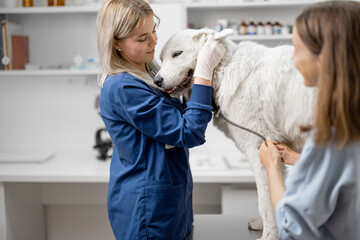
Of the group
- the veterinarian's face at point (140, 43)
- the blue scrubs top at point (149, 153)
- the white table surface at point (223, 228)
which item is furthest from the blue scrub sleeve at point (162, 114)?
the white table surface at point (223, 228)

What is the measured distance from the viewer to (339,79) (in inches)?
29.7

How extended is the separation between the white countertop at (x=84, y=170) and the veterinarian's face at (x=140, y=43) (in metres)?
1.13

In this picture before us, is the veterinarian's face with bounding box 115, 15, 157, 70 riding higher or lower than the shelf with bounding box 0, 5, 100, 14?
lower

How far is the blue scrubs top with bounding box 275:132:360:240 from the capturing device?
0.77 metres

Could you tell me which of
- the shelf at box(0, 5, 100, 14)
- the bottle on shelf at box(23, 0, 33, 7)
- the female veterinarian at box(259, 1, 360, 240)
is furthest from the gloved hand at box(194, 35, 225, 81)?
the bottle on shelf at box(23, 0, 33, 7)


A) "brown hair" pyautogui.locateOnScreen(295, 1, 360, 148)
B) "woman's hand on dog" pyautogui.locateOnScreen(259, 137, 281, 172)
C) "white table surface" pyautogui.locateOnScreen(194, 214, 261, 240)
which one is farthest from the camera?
"white table surface" pyautogui.locateOnScreen(194, 214, 261, 240)

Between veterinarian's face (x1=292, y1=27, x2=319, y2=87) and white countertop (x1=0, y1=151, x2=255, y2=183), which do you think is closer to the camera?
veterinarian's face (x1=292, y1=27, x2=319, y2=87)

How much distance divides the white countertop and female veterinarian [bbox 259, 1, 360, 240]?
1.41 metres

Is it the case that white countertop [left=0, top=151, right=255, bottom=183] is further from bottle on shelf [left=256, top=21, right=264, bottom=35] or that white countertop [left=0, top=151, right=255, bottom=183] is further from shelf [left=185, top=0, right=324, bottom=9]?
shelf [left=185, top=0, right=324, bottom=9]

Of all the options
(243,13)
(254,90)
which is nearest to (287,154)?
(254,90)

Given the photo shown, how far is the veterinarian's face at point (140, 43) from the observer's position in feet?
4.13

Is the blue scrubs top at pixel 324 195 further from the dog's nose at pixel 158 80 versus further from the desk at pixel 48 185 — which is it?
the desk at pixel 48 185

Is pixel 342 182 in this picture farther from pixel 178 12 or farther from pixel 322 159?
pixel 178 12

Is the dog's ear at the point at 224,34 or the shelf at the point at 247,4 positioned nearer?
the dog's ear at the point at 224,34
